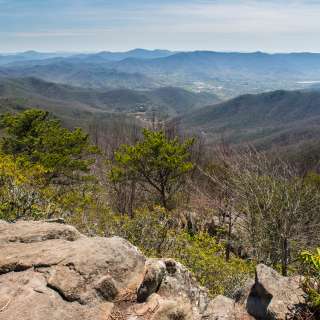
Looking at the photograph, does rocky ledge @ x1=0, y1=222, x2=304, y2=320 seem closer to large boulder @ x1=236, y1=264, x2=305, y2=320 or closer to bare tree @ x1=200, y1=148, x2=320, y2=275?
large boulder @ x1=236, y1=264, x2=305, y2=320

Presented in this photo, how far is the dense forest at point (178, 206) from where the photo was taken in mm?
15727

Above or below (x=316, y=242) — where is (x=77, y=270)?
above

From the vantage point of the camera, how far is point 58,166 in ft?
111

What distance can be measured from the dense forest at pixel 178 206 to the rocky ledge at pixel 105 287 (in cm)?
145

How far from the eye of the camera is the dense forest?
51.6 ft

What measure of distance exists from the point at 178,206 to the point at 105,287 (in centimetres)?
2624

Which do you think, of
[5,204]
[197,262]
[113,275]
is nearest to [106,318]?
[113,275]

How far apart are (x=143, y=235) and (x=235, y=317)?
6897mm

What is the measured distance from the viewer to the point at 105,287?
845 centimetres

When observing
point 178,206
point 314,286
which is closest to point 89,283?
point 314,286

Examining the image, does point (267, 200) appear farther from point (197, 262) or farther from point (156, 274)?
point (156, 274)

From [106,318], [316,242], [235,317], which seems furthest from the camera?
[316,242]

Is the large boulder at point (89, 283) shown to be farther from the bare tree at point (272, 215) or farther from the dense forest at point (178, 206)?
the bare tree at point (272, 215)

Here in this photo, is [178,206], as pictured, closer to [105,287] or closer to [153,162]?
[153,162]
